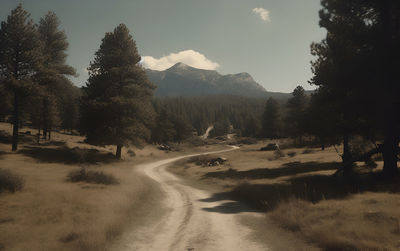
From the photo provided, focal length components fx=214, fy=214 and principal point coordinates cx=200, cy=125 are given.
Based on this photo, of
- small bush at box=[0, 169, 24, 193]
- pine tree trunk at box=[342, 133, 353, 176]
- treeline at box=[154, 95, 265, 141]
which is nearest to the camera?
small bush at box=[0, 169, 24, 193]

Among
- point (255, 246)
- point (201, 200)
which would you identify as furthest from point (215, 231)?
point (201, 200)

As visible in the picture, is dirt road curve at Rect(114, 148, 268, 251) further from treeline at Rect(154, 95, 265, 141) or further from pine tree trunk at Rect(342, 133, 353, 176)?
treeline at Rect(154, 95, 265, 141)

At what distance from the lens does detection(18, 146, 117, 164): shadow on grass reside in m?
24.5

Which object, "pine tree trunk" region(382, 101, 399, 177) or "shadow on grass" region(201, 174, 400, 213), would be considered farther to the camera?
"pine tree trunk" region(382, 101, 399, 177)

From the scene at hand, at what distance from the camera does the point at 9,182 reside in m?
12.0

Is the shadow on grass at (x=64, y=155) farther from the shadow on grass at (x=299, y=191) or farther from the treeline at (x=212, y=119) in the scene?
the treeline at (x=212, y=119)

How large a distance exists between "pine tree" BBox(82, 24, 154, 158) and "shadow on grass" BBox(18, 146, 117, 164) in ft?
7.50

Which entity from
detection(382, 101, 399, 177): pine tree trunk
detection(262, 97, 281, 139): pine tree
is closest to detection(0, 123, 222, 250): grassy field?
detection(382, 101, 399, 177): pine tree trunk

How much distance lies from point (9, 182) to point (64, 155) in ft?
54.7

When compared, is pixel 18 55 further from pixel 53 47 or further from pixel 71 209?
pixel 71 209

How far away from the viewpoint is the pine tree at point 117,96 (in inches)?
1088

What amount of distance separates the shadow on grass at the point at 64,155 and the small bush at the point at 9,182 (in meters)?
12.6

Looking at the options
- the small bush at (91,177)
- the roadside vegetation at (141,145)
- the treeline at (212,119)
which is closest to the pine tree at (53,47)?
the roadside vegetation at (141,145)

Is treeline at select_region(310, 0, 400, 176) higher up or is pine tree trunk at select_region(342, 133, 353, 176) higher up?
treeline at select_region(310, 0, 400, 176)
